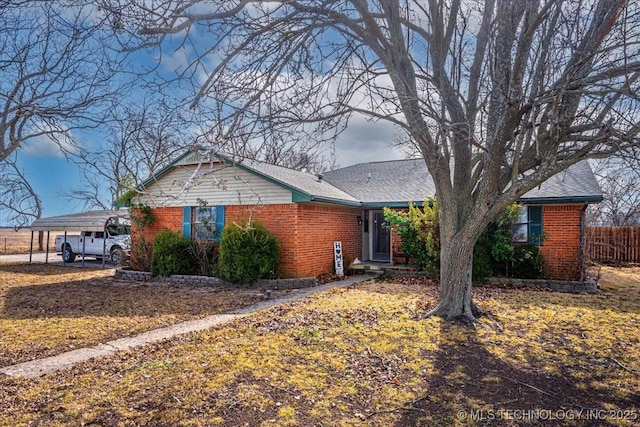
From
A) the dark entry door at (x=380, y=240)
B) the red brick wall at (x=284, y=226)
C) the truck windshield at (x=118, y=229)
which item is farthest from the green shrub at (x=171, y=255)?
the dark entry door at (x=380, y=240)

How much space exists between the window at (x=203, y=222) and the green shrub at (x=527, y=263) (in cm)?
916

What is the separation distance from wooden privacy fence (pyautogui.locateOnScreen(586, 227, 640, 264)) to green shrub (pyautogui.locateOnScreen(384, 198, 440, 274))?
10.2m

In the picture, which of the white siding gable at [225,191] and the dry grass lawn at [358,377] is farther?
the white siding gable at [225,191]

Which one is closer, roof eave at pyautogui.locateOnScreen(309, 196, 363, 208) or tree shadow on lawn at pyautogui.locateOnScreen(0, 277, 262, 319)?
tree shadow on lawn at pyautogui.locateOnScreen(0, 277, 262, 319)

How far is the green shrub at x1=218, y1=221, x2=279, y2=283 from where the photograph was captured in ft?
36.6

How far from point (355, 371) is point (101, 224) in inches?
625

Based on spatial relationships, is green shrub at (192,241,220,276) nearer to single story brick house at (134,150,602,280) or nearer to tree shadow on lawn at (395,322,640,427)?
single story brick house at (134,150,602,280)

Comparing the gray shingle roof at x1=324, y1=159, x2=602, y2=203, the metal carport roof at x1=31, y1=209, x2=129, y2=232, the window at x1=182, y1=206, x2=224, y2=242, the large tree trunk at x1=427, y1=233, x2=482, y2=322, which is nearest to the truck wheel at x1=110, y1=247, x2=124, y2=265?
the metal carport roof at x1=31, y1=209, x2=129, y2=232

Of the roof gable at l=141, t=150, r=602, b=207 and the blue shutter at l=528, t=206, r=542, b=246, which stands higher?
the roof gable at l=141, t=150, r=602, b=207

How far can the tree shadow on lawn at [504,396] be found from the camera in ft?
11.7

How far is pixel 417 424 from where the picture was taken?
345 cm

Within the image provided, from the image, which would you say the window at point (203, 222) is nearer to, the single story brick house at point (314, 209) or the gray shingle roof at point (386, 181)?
the single story brick house at point (314, 209)

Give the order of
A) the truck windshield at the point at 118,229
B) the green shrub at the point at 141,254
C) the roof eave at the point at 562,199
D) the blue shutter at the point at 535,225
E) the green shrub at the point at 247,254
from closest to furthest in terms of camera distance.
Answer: the roof eave at the point at 562,199 → the green shrub at the point at 247,254 → the blue shutter at the point at 535,225 → the green shrub at the point at 141,254 → the truck windshield at the point at 118,229

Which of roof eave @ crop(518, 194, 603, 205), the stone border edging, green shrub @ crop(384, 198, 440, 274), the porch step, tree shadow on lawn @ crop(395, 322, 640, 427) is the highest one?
roof eave @ crop(518, 194, 603, 205)
